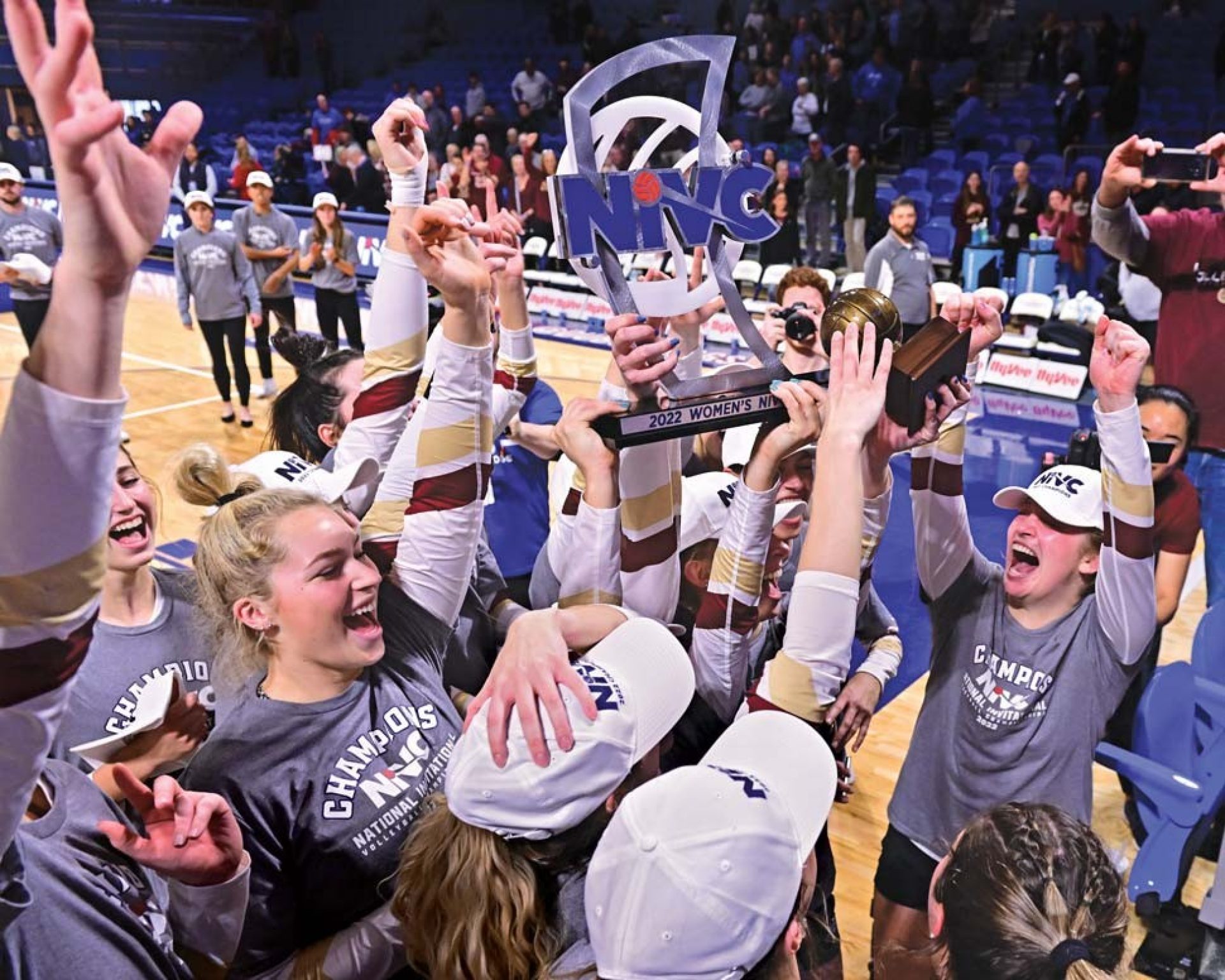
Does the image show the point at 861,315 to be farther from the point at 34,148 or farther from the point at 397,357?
the point at 34,148

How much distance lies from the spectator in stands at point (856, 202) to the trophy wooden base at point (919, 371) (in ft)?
29.8

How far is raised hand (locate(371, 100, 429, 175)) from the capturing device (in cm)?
215

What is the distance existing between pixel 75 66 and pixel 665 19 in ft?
49.5

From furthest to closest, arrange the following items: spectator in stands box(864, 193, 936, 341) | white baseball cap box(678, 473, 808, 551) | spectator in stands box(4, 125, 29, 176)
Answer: spectator in stands box(4, 125, 29, 176)
spectator in stands box(864, 193, 936, 341)
white baseball cap box(678, 473, 808, 551)

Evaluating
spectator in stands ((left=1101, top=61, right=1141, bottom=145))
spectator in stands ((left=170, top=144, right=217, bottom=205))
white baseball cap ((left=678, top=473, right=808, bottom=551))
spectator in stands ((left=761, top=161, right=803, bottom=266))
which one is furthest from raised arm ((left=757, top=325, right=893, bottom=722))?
spectator in stands ((left=170, top=144, right=217, bottom=205))

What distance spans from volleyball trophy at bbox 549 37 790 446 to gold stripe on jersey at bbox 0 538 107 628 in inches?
43.2

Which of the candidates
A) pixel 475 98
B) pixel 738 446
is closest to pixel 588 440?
pixel 738 446

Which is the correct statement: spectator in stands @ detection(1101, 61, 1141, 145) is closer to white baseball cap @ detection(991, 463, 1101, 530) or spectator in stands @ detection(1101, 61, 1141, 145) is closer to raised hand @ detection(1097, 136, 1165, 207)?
raised hand @ detection(1097, 136, 1165, 207)

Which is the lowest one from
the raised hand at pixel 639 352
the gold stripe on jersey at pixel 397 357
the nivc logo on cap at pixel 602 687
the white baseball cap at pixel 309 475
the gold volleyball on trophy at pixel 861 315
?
the white baseball cap at pixel 309 475

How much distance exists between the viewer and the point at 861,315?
1827 mm

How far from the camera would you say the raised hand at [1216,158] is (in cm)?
236

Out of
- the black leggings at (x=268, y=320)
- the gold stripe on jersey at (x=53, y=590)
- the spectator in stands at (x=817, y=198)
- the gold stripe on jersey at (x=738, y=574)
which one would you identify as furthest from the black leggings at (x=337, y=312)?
the gold stripe on jersey at (x=53, y=590)

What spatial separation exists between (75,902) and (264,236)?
7.00 m

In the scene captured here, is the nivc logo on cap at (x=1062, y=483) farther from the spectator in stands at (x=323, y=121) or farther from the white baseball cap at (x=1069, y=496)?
the spectator in stands at (x=323, y=121)
